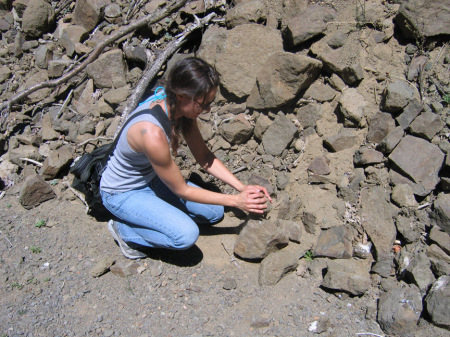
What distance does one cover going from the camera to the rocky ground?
8.92 ft

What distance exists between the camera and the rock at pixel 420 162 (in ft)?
9.68

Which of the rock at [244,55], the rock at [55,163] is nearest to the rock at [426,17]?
the rock at [244,55]

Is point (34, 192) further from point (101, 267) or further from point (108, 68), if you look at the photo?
point (108, 68)

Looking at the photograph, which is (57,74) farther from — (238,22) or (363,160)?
(363,160)

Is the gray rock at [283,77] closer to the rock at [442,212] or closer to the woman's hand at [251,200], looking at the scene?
the woman's hand at [251,200]

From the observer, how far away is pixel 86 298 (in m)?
2.89

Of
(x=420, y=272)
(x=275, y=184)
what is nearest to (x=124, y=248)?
(x=275, y=184)

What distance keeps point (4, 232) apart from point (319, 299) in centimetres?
255

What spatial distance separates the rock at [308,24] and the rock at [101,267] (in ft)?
7.89

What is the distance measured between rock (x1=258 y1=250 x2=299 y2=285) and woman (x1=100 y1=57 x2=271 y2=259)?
419mm

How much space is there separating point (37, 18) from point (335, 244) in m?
4.34

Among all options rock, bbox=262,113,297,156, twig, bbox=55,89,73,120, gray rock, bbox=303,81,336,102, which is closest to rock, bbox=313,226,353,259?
rock, bbox=262,113,297,156

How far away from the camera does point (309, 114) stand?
11.5 feet

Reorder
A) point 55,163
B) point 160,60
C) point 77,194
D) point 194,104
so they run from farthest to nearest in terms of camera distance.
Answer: point 160,60, point 55,163, point 77,194, point 194,104
